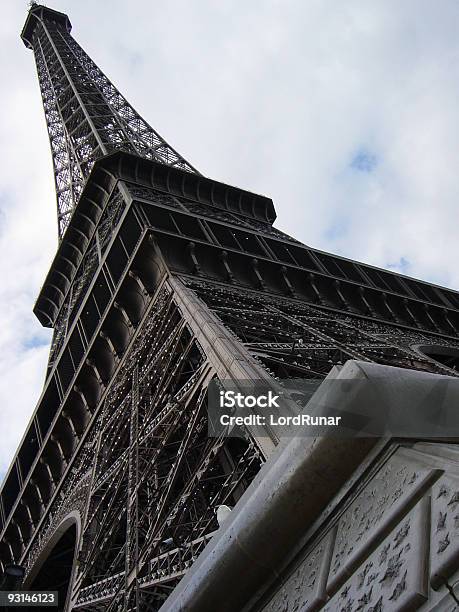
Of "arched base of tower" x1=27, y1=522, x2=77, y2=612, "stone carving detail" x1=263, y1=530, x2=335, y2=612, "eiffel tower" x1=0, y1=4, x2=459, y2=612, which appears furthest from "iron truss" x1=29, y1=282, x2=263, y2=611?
"stone carving detail" x1=263, y1=530, x2=335, y2=612

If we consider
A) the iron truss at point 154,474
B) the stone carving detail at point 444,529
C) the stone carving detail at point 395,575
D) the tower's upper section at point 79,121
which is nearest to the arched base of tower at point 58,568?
the iron truss at point 154,474

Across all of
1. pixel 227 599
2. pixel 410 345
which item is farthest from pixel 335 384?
pixel 410 345

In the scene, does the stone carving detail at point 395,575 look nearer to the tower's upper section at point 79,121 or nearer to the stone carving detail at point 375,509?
the stone carving detail at point 375,509

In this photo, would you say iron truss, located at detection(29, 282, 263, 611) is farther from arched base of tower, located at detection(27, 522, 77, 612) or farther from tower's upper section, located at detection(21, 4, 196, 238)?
tower's upper section, located at detection(21, 4, 196, 238)

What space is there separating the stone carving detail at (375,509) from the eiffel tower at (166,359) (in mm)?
17

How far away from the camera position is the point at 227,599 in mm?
4629

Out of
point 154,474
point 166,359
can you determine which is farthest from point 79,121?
point 154,474

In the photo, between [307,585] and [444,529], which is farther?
[307,585]

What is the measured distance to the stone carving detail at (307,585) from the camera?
393 centimetres

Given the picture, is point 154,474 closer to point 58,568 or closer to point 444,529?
point 444,529

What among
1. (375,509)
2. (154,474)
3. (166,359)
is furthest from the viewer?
(166,359)

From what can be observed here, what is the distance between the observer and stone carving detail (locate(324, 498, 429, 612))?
3.17m

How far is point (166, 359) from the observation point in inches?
614

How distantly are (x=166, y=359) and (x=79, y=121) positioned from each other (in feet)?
123
